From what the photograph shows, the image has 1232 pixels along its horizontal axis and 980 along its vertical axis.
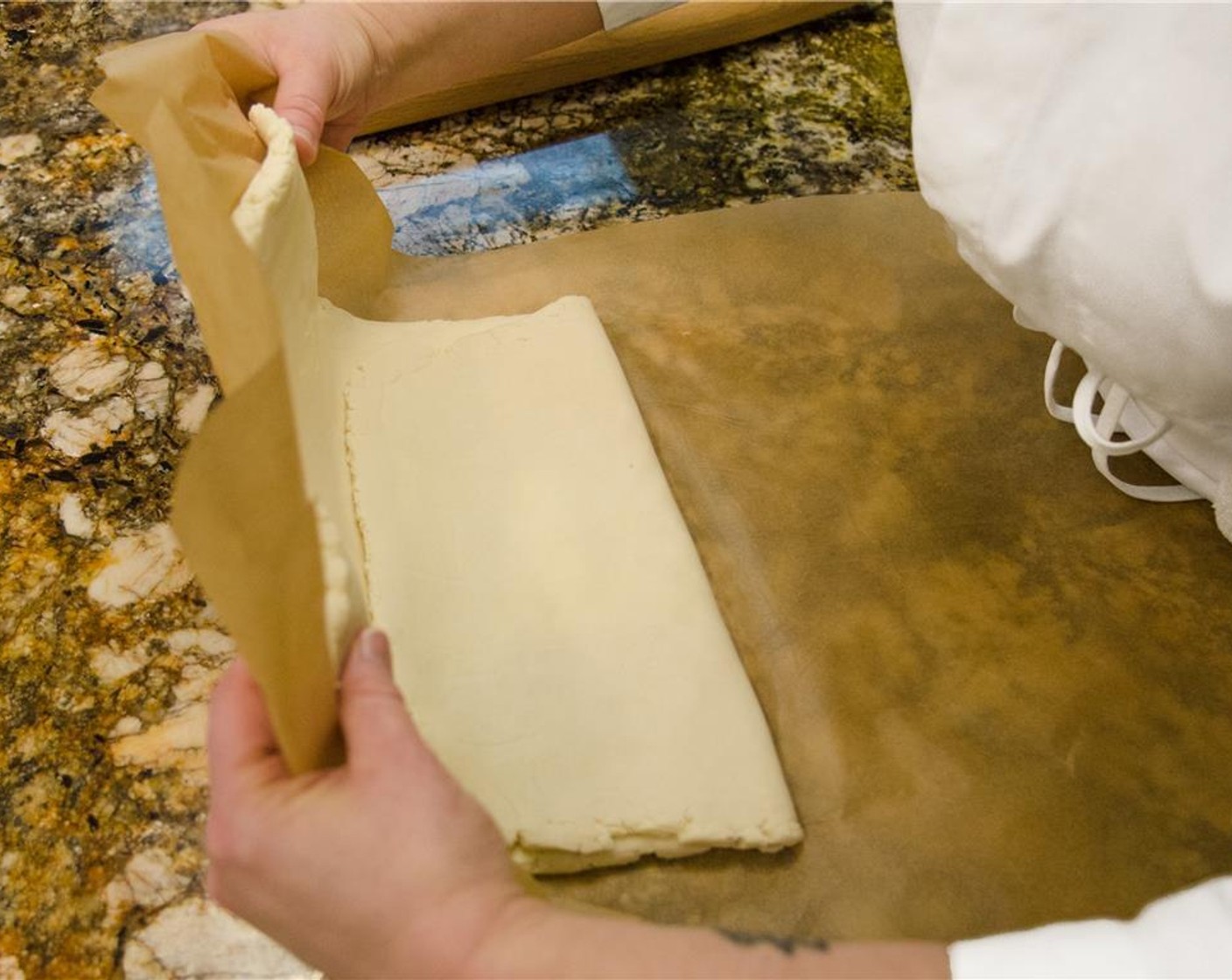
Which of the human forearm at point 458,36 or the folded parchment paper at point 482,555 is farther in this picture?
the human forearm at point 458,36

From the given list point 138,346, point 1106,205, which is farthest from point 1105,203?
point 138,346

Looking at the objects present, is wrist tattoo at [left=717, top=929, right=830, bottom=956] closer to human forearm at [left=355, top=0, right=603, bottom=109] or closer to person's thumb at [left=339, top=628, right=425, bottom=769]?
person's thumb at [left=339, top=628, right=425, bottom=769]

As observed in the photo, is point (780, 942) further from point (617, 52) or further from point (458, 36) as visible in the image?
point (617, 52)

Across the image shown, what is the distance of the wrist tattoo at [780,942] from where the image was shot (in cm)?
64

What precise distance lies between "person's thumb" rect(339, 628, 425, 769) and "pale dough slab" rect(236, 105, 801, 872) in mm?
31

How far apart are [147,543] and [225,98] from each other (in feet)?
1.41

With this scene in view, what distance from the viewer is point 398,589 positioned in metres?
0.86

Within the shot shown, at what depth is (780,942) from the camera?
0.65 metres

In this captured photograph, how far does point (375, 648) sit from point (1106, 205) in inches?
25.7

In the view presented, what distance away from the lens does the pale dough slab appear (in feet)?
2.53

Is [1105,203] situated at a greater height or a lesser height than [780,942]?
greater

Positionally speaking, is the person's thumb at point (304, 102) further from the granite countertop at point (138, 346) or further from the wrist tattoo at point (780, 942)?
the wrist tattoo at point (780, 942)

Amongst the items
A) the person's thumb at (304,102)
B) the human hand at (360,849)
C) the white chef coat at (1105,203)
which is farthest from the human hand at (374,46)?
the human hand at (360,849)

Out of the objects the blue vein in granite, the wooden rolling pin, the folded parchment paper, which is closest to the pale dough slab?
the folded parchment paper
